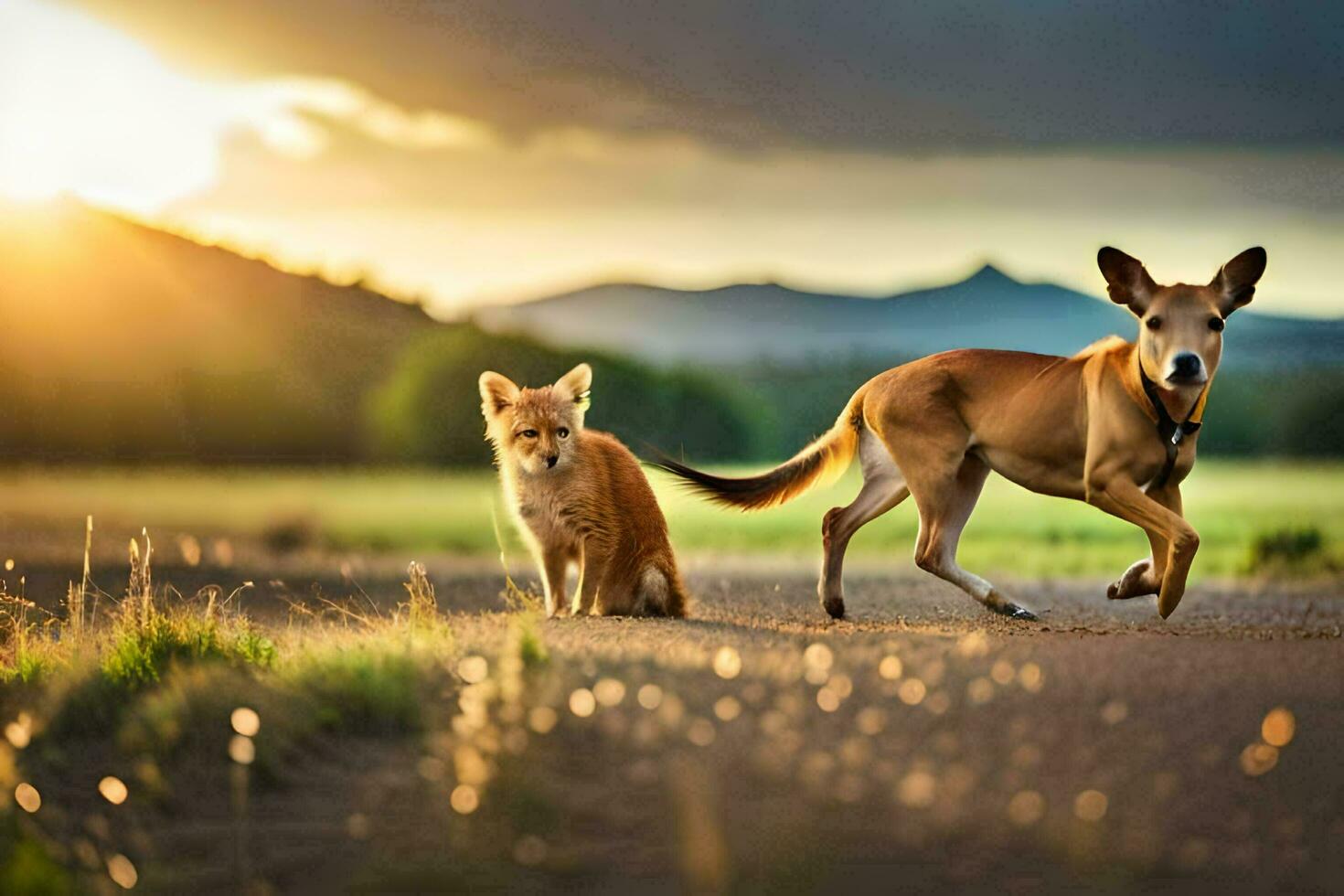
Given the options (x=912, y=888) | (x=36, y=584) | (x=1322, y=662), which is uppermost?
(x=1322, y=662)

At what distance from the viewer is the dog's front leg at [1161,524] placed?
28.8 feet

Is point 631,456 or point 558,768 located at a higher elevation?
point 631,456

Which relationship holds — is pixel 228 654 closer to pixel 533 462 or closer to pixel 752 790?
pixel 533 462

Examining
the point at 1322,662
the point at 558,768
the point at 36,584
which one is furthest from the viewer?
the point at 36,584

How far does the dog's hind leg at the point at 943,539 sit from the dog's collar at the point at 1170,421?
147 centimetres

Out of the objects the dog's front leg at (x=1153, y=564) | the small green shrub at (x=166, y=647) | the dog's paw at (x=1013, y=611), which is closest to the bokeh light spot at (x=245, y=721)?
the small green shrub at (x=166, y=647)

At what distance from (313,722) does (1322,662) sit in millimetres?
4815

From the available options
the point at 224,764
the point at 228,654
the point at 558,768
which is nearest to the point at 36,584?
the point at 228,654

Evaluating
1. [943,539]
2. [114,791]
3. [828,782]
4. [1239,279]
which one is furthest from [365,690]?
[1239,279]

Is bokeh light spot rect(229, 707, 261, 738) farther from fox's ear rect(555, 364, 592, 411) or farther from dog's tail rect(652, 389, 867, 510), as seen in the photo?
dog's tail rect(652, 389, 867, 510)

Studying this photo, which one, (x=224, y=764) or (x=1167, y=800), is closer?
(x=1167, y=800)

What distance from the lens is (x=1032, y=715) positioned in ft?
19.9

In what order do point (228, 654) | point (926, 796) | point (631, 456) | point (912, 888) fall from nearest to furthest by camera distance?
1. point (912, 888)
2. point (926, 796)
3. point (228, 654)
4. point (631, 456)

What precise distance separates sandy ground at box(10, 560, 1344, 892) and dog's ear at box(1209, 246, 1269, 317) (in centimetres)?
239
